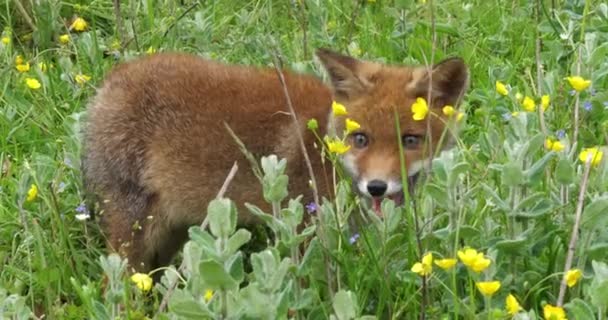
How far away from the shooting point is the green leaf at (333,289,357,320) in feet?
10.2

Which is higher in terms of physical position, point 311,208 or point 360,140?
point 360,140

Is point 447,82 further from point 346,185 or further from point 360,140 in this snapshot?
point 346,185

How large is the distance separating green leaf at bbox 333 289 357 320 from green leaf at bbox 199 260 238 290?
12.0 inches

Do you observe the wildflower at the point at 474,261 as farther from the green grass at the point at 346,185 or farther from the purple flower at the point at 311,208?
the purple flower at the point at 311,208

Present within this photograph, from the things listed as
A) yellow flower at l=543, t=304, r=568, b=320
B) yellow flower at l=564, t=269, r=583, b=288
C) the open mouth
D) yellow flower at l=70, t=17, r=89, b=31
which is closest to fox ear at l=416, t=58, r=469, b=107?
the open mouth

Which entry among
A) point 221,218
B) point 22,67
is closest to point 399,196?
point 221,218

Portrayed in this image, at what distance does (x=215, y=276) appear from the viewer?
292 centimetres

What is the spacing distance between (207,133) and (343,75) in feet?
1.84

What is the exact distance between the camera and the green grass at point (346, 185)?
3.45 meters

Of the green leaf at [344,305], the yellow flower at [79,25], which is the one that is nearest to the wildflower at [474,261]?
the green leaf at [344,305]

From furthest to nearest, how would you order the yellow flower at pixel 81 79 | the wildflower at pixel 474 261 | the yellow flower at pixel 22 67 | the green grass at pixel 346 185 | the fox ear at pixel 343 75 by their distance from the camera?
the yellow flower at pixel 22 67 → the yellow flower at pixel 81 79 → the fox ear at pixel 343 75 → the green grass at pixel 346 185 → the wildflower at pixel 474 261

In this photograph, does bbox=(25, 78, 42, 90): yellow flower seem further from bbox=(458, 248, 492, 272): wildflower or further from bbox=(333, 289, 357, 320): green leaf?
bbox=(458, 248, 492, 272): wildflower

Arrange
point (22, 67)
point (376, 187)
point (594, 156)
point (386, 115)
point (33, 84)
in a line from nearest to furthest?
point (594, 156) → point (376, 187) → point (386, 115) → point (33, 84) → point (22, 67)

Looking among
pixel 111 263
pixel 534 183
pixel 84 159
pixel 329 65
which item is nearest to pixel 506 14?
pixel 329 65
